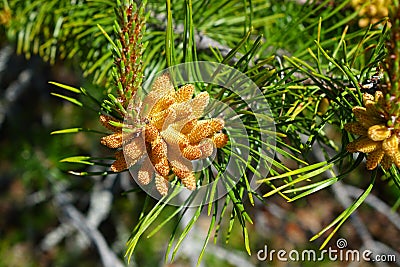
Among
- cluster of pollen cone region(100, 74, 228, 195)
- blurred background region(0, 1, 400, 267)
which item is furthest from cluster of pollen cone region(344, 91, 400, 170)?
blurred background region(0, 1, 400, 267)

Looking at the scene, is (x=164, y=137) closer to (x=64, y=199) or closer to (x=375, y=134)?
(x=375, y=134)

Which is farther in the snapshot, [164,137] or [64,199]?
[64,199]

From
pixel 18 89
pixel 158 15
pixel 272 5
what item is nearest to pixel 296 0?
pixel 272 5

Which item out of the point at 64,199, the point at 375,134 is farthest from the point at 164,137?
the point at 64,199

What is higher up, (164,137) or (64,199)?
(164,137)

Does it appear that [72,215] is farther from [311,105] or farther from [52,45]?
[311,105]

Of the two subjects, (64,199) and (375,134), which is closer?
(375,134)

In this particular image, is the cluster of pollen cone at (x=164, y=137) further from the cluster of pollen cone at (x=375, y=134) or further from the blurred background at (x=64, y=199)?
the blurred background at (x=64, y=199)

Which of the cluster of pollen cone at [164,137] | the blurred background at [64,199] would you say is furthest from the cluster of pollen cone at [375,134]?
the blurred background at [64,199]
